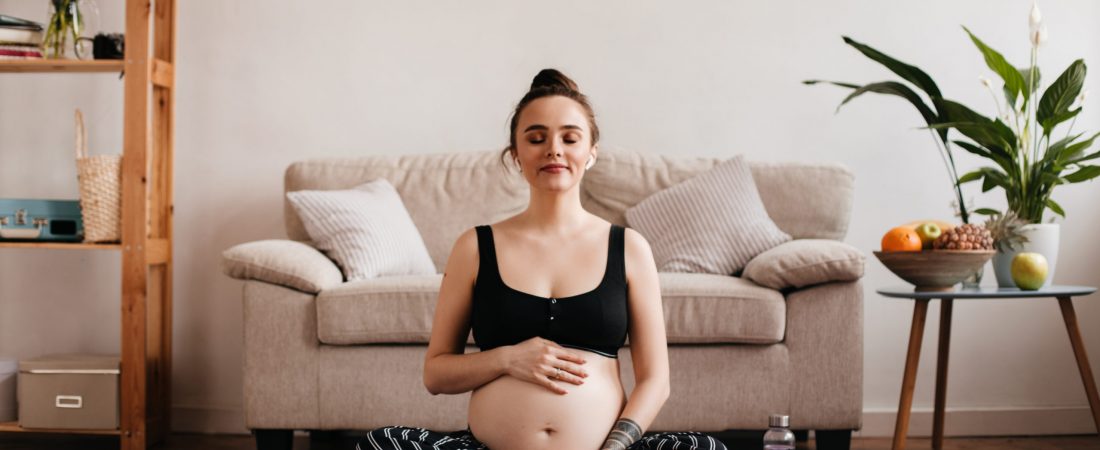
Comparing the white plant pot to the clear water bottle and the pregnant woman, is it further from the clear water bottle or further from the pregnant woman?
the pregnant woman

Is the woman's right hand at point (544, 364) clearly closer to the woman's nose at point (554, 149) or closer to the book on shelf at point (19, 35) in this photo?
the woman's nose at point (554, 149)

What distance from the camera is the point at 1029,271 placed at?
2559 mm

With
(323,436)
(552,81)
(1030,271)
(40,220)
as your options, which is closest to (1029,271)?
(1030,271)

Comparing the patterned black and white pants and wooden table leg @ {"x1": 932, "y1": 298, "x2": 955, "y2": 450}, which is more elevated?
the patterned black and white pants

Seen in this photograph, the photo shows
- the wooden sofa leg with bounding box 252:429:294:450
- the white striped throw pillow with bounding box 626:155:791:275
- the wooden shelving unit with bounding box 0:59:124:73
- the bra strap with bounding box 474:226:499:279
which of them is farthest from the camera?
the wooden shelving unit with bounding box 0:59:124:73

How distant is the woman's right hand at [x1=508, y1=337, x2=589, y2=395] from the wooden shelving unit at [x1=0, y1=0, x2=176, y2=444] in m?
2.00

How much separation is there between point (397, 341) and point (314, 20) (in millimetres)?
1416

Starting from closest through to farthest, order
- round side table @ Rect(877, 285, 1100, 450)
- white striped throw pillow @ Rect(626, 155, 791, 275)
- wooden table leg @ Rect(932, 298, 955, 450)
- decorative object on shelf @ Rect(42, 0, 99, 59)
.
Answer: round side table @ Rect(877, 285, 1100, 450), wooden table leg @ Rect(932, 298, 955, 450), white striped throw pillow @ Rect(626, 155, 791, 275), decorative object on shelf @ Rect(42, 0, 99, 59)

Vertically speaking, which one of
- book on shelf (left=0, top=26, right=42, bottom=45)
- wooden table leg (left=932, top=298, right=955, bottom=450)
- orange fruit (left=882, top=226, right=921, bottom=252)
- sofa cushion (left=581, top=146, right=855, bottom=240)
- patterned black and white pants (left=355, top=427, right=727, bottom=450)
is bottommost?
wooden table leg (left=932, top=298, right=955, bottom=450)

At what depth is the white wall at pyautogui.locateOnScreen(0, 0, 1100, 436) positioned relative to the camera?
347cm

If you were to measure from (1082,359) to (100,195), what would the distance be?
2.72 metres

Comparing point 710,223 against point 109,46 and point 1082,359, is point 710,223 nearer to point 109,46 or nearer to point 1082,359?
point 1082,359

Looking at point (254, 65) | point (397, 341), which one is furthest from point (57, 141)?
point (397, 341)

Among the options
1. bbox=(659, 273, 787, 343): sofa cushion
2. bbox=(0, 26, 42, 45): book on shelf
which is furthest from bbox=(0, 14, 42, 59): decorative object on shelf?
bbox=(659, 273, 787, 343): sofa cushion
